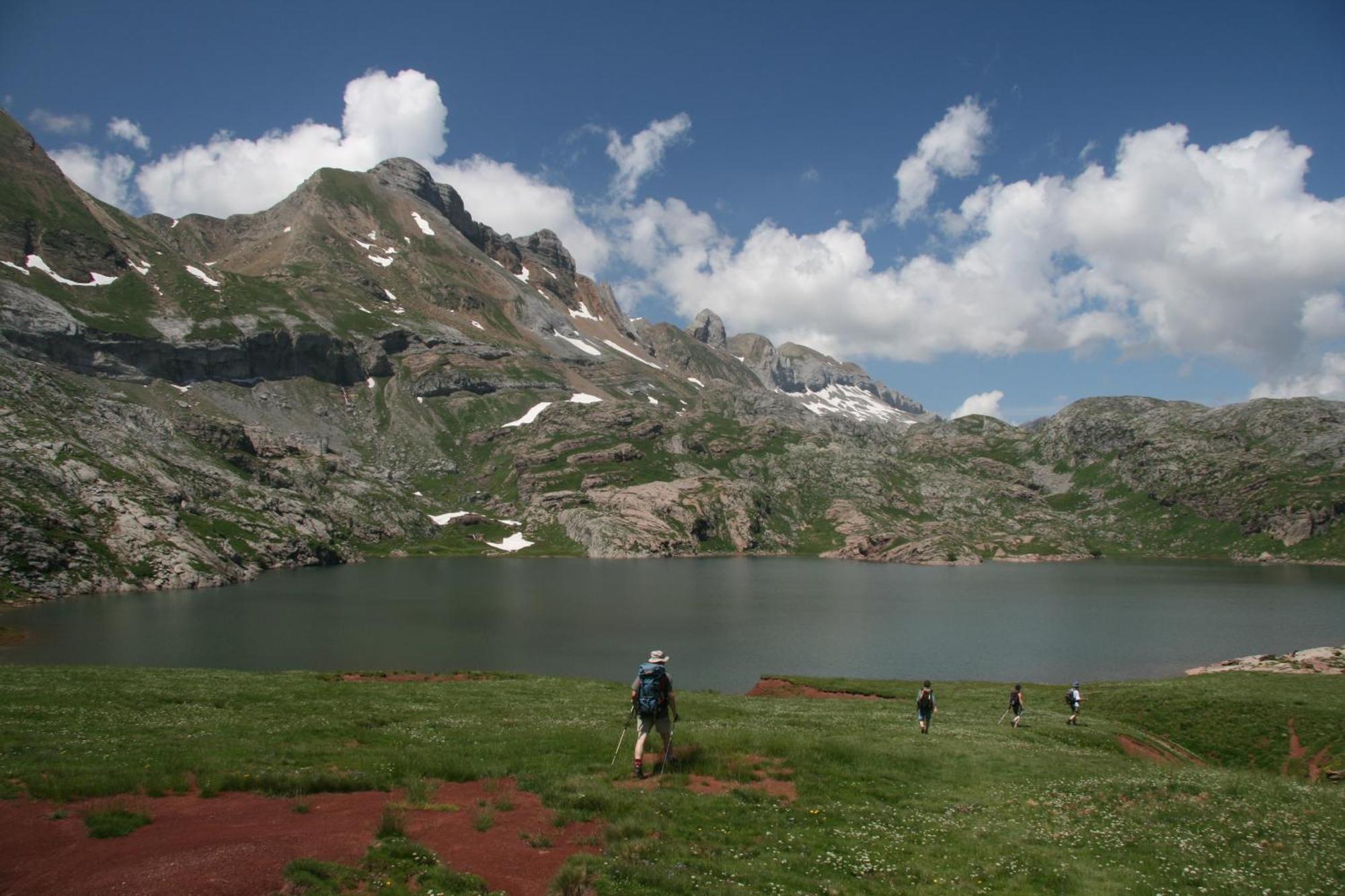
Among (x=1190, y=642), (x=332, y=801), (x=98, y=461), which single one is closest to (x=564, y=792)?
(x=332, y=801)

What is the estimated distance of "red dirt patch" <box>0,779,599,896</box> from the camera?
12422 mm

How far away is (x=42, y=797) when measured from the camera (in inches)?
644

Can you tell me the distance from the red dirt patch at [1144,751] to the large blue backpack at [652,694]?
88.8 feet

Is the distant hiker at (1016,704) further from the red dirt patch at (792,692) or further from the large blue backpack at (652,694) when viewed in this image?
the large blue backpack at (652,694)

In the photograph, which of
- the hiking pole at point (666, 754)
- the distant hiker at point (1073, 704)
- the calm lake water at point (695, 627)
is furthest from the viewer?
the calm lake water at point (695, 627)

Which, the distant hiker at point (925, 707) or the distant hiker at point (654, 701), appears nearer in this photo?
the distant hiker at point (654, 701)

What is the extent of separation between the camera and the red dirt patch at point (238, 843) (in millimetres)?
12422

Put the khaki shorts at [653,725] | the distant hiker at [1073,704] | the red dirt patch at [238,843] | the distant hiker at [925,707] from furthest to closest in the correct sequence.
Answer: the distant hiker at [1073,704] < the distant hiker at [925,707] < the khaki shorts at [653,725] < the red dirt patch at [238,843]

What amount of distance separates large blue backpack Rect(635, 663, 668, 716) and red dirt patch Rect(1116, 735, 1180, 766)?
27.1 meters

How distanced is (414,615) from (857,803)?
336 ft

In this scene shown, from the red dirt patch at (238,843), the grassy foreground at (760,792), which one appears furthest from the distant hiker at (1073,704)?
the red dirt patch at (238,843)

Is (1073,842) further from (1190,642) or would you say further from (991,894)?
(1190,642)

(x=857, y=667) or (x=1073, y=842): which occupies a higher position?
(x=1073, y=842)

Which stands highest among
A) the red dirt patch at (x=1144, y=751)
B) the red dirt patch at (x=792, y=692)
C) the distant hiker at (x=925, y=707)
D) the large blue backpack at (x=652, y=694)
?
the large blue backpack at (x=652, y=694)
